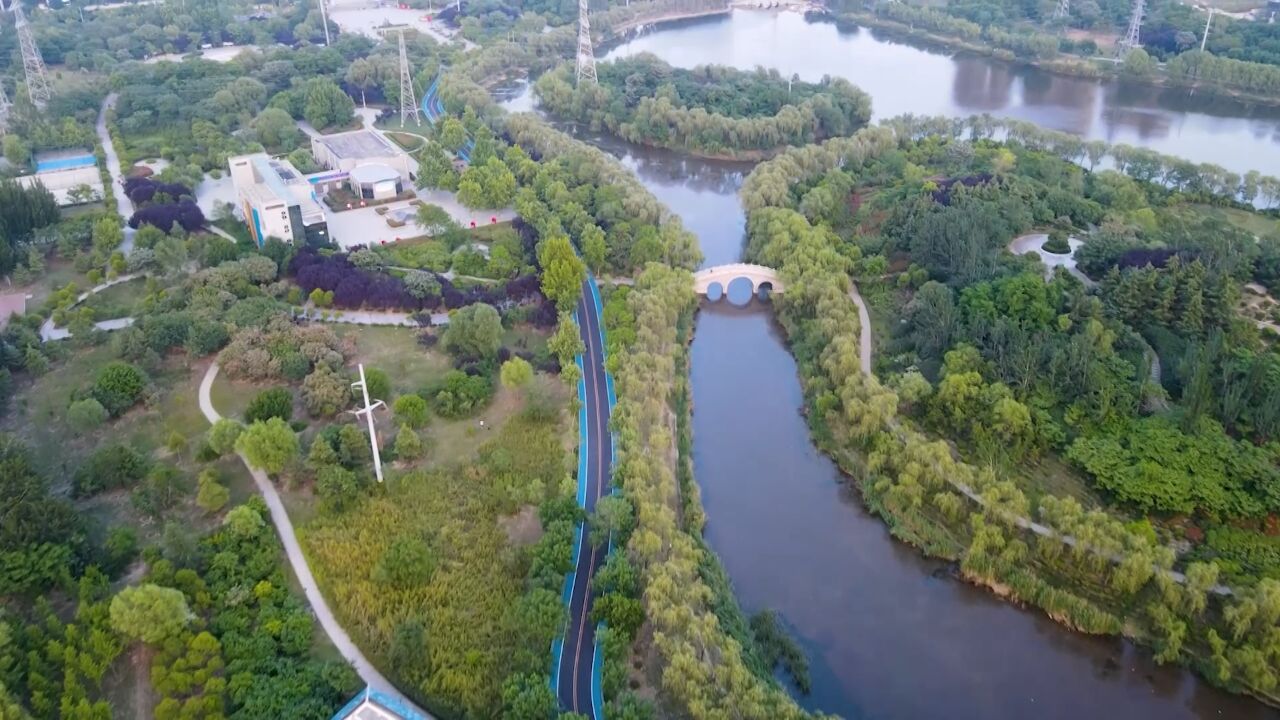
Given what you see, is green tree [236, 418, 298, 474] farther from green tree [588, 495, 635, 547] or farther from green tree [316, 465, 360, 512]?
green tree [588, 495, 635, 547]

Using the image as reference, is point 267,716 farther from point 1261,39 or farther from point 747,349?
point 1261,39

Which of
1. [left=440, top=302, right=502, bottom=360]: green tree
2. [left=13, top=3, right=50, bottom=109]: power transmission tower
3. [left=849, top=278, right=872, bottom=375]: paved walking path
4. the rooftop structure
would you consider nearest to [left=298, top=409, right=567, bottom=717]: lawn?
[left=440, top=302, right=502, bottom=360]: green tree

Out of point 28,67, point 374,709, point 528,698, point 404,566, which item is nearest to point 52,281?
point 404,566

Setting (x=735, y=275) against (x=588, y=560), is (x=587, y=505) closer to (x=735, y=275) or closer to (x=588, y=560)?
(x=588, y=560)

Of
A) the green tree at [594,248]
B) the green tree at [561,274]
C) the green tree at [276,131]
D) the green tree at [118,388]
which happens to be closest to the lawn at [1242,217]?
the green tree at [594,248]

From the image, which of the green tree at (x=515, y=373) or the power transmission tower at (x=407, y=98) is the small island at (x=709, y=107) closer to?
the power transmission tower at (x=407, y=98)
